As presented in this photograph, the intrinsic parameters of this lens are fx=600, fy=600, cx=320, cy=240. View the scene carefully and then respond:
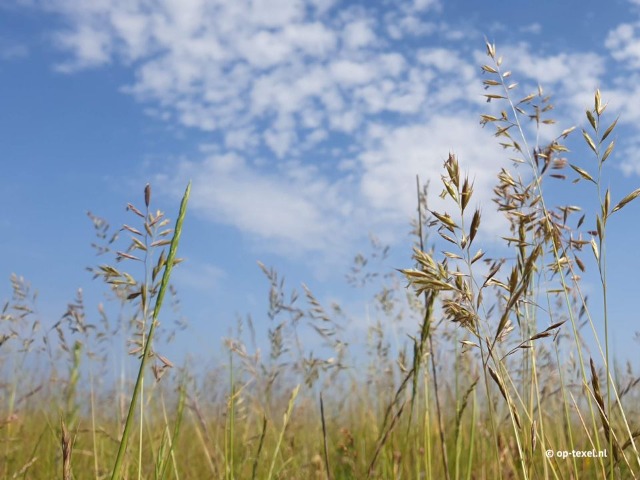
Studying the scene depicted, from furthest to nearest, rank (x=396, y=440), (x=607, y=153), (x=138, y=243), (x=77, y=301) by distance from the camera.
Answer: (x=396, y=440) → (x=77, y=301) → (x=607, y=153) → (x=138, y=243)

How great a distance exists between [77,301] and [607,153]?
2.21 m

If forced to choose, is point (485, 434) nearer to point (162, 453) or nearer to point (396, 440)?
point (396, 440)

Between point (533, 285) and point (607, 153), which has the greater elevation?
point (607, 153)

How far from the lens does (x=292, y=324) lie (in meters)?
3.04

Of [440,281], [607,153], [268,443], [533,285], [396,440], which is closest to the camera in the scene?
[440,281]

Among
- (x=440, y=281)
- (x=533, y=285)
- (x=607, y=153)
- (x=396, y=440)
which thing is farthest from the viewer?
(x=396, y=440)

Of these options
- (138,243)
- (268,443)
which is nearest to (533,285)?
(138,243)

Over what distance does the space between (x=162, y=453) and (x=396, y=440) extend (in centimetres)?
175

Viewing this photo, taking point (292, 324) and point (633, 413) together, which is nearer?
point (292, 324)

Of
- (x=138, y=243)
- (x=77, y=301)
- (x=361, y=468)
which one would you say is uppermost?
(x=77, y=301)

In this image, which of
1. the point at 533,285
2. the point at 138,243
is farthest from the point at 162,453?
the point at 533,285

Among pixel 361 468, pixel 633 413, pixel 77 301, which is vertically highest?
pixel 77 301

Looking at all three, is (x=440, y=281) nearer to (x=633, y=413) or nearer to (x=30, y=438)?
(x=633, y=413)

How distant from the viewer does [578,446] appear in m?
3.62
